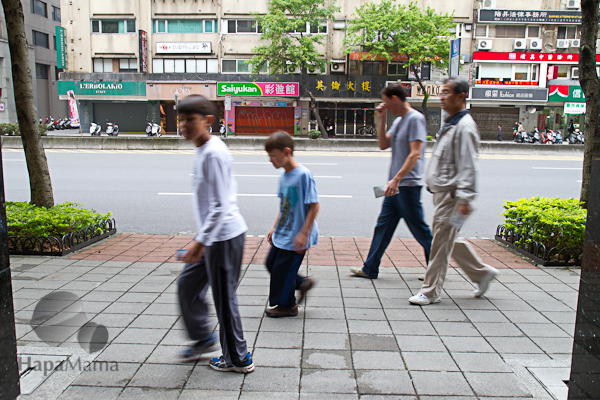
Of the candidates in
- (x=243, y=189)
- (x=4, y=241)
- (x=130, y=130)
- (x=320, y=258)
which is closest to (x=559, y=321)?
(x=320, y=258)

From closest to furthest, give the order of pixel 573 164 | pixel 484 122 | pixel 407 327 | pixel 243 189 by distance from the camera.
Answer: pixel 407 327
pixel 243 189
pixel 573 164
pixel 484 122

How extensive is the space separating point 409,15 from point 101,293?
28182 millimetres

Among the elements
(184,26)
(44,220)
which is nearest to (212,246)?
(44,220)

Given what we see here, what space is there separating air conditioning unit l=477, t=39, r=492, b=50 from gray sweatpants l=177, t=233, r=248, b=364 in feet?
112

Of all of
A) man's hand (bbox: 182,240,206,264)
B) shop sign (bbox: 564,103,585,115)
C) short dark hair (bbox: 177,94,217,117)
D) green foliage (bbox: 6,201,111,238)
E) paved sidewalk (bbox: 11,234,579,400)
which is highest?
shop sign (bbox: 564,103,585,115)

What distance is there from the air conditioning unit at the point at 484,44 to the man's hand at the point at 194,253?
34335mm

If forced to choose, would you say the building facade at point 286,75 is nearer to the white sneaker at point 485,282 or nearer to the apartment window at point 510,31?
the apartment window at point 510,31

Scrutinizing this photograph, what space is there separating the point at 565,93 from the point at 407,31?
12475mm

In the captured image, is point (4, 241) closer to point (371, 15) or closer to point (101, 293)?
point (101, 293)

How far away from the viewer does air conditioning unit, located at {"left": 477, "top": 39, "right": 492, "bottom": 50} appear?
32.6m

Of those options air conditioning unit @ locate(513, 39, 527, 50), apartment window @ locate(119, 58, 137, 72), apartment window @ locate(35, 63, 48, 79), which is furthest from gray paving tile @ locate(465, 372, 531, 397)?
apartment window @ locate(35, 63, 48, 79)

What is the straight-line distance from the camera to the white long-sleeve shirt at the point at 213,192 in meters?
2.55

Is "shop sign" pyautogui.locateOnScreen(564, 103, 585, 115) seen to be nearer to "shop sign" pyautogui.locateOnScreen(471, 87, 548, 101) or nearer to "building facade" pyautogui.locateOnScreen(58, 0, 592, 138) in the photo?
"building facade" pyautogui.locateOnScreen(58, 0, 592, 138)

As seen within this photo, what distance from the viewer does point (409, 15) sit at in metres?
28.4
